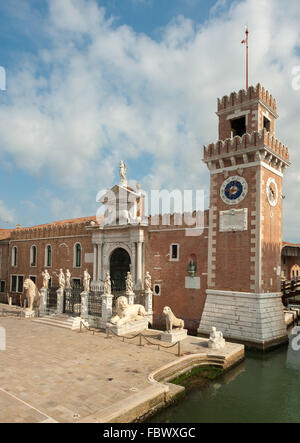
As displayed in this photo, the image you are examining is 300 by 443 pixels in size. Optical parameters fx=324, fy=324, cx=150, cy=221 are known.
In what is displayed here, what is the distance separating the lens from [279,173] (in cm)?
2069

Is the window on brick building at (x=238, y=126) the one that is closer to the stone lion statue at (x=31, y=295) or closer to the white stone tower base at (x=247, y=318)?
the white stone tower base at (x=247, y=318)

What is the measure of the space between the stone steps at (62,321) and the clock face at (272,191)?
1358 cm

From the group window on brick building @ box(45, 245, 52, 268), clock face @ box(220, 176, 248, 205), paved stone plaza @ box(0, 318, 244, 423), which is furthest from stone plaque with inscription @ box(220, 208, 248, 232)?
window on brick building @ box(45, 245, 52, 268)

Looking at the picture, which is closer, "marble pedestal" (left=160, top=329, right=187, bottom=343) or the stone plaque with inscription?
"marble pedestal" (left=160, top=329, right=187, bottom=343)

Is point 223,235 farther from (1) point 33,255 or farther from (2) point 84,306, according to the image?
(1) point 33,255

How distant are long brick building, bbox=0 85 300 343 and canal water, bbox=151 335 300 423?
2.78m

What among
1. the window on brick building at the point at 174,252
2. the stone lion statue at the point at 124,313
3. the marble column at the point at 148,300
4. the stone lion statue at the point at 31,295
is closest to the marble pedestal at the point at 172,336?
the stone lion statue at the point at 124,313

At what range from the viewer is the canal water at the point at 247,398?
988cm

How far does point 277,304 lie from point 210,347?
241 inches

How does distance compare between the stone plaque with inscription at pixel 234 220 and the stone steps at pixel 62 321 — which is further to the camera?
the stone steps at pixel 62 321

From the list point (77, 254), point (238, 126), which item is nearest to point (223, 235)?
point (238, 126)

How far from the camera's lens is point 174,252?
22359mm

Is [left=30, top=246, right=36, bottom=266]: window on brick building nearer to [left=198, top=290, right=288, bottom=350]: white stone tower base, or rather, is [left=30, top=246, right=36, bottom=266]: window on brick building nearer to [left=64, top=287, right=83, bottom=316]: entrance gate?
[left=64, top=287, right=83, bottom=316]: entrance gate

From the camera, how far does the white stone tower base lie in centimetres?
1720
